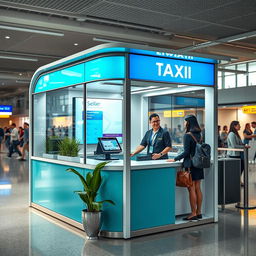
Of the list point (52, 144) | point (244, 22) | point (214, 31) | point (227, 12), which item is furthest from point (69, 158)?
point (214, 31)

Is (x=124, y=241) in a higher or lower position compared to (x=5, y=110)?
lower

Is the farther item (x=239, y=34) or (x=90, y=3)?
(x=239, y=34)

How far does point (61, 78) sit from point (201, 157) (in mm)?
2371

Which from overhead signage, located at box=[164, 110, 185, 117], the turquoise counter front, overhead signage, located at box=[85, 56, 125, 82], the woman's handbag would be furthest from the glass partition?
overhead signage, located at box=[85, 56, 125, 82]

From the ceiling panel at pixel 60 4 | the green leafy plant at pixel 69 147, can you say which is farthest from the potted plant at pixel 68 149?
the ceiling panel at pixel 60 4

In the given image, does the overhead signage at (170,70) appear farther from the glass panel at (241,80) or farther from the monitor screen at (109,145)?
the glass panel at (241,80)

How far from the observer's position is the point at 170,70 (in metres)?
5.20

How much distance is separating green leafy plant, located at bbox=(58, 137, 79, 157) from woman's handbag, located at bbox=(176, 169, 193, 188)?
1.55 metres

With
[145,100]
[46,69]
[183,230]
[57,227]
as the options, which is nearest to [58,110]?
[46,69]

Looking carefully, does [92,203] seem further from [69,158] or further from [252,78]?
[252,78]

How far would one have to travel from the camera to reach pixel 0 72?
17.6m

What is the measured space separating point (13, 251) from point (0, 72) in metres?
14.5

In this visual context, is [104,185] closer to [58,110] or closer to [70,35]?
[58,110]

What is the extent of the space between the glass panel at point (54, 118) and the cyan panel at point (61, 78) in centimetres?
19
